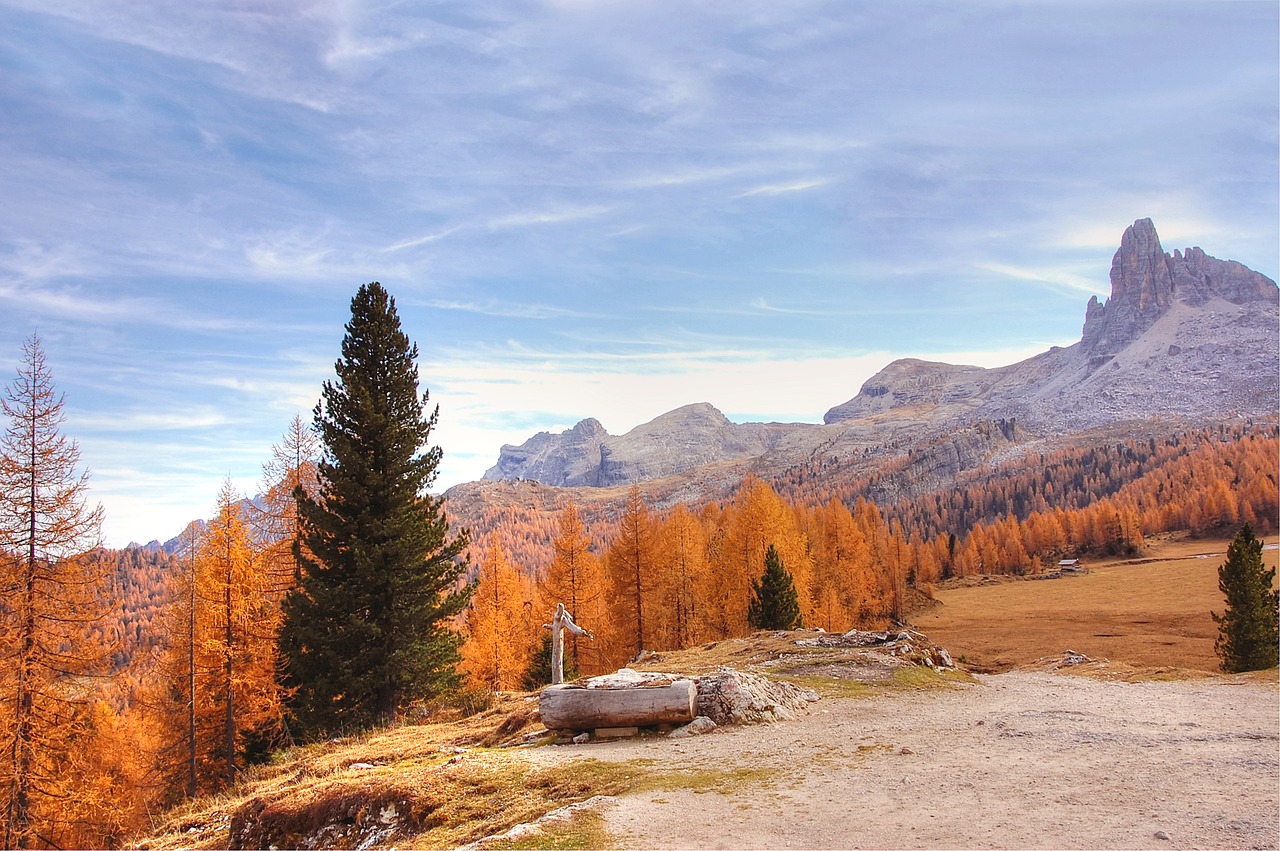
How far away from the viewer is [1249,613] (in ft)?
107

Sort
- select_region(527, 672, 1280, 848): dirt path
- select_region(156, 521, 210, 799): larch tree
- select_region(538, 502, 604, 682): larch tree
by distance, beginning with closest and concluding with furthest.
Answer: select_region(527, 672, 1280, 848): dirt path < select_region(156, 521, 210, 799): larch tree < select_region(538, 502, 604, 682): larch tree

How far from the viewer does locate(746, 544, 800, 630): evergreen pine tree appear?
4250cm

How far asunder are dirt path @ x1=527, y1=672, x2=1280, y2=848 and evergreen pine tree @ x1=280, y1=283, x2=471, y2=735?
13.1m

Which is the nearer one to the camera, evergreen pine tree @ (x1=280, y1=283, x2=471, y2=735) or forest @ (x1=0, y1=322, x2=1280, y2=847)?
forest @ (x1=0, y1=322, x2=1280, y2=847)

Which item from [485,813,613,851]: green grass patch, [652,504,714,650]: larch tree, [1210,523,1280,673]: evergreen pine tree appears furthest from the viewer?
[652,504,714,650]: larch tree

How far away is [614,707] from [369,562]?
1274 centimetres

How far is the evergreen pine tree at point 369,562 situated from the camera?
25.7 m

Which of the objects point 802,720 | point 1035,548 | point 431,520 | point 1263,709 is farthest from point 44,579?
point 1035,548

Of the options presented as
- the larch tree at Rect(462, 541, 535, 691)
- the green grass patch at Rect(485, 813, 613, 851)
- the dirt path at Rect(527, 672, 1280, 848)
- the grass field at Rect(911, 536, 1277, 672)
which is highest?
the green grass patch at Rect(485, 813, 613, 851)

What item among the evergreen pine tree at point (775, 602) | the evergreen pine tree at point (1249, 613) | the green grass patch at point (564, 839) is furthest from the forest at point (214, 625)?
the evergreen pine tree at point (1249, 613)

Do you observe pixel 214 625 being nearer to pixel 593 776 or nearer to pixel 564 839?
pixel 593 776

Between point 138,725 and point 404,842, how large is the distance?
6861 cm

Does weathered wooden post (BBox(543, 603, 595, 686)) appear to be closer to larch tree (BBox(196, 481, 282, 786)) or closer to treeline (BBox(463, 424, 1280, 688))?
larch tree (BBox(196, 481, 282, 786))

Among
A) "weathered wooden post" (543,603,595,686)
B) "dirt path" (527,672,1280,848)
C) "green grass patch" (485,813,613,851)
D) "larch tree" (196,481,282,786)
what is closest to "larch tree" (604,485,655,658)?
"larch tree" (196,481,282,786)
